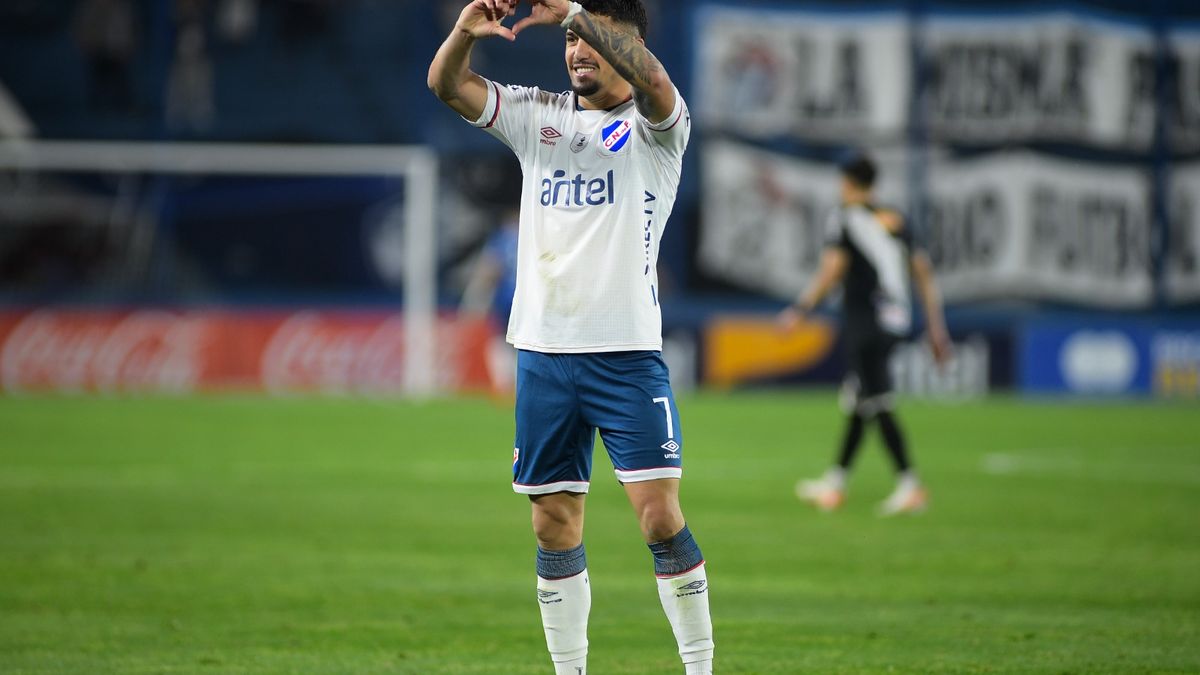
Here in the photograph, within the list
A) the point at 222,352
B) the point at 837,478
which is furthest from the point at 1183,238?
the point at 837,478

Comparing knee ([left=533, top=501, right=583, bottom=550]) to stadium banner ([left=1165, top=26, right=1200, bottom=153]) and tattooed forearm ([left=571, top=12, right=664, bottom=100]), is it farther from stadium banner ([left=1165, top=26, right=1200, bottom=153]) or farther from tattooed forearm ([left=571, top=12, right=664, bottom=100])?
stadium banner ([left=1165, top=26, right=1200, bottom=153])

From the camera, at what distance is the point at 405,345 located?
1010 inches

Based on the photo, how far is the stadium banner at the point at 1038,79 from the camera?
97.7ft

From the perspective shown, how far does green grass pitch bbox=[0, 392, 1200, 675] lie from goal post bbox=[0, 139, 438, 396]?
22.9 ft

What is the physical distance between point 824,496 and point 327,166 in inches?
624

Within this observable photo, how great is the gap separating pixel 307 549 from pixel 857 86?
68.9ft

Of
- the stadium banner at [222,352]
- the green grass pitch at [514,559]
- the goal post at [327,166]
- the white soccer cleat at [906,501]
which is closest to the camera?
the green grass pitch at [514,559]

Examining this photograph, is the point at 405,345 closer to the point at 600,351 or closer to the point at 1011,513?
the point at 1011,513

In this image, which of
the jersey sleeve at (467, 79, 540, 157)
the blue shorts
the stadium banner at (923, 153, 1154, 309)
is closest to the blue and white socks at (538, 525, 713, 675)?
the blue shorts

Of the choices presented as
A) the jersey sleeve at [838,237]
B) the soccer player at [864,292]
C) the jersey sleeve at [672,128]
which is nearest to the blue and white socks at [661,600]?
the jersey sleeve at [672,128]

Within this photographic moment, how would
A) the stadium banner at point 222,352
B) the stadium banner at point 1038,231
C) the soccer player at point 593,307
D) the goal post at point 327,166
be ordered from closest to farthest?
the soccer player at point 593,307 → the stadium banner at point 222,352 → the goal post at point 327,166 → the stadium banner at point 1038,231

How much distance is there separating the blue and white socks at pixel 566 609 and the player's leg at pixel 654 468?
1.01ft

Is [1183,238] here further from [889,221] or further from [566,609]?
[566,609]

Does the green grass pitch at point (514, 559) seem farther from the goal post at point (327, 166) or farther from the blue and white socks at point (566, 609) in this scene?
the goal post at point (327, 166)
